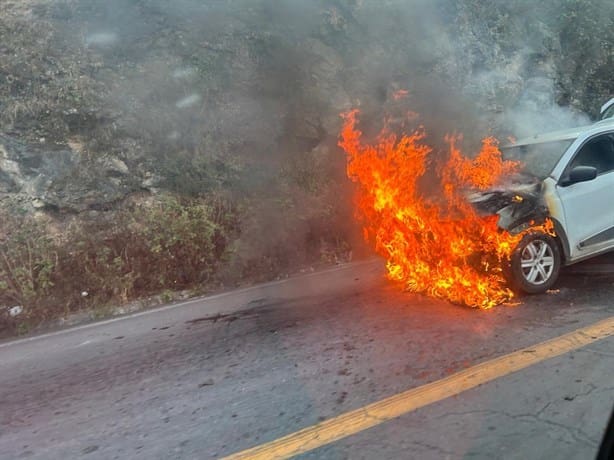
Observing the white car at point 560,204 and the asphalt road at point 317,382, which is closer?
the asphalt road at point 317,382

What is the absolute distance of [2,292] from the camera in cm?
732

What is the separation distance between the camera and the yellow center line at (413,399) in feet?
9.09

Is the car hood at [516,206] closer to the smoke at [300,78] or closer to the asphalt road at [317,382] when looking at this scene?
the asphalt road at [317,382]

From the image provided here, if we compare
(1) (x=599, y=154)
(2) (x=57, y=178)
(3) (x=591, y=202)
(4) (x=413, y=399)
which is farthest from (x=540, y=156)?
(2) (x=57, y=178)

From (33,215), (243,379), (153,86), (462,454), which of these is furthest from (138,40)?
(462,454)

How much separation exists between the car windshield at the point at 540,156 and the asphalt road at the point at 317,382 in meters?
1.32

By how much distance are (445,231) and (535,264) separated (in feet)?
3.24

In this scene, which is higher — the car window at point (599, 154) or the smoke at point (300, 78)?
the smoke at point (300, 78)

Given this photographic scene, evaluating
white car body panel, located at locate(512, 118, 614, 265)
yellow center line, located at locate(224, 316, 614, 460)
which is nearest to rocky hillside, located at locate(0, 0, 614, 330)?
white car body panel, located at locate(512, 118, 614, 265)

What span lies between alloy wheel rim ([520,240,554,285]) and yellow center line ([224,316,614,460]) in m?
1.06

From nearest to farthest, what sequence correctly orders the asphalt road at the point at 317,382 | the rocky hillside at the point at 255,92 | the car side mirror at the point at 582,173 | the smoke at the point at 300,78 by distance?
the asphalt road at the point at 317,382 < the car side mirror at the point at 582,173 < the rocky hillside at the point at 255,92 < the smoke at the point at 300,78

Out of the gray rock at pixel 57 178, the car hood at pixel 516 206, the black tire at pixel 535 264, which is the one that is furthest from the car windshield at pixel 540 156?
the gray rock at pixel 57 178

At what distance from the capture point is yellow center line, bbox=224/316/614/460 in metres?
2.77

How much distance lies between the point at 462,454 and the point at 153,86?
10.2 meters
